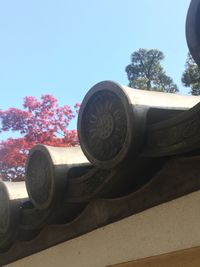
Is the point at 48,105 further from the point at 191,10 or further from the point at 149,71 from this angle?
the point at 191,10

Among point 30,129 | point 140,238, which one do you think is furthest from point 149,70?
point 140,238

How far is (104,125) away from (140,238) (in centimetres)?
66

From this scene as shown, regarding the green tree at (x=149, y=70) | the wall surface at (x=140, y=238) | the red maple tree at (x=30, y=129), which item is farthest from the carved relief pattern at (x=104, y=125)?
the green tree at (x=149, y=70)

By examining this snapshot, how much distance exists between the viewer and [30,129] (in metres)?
11.9

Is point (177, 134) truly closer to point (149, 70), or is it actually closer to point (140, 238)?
point (140, 238)

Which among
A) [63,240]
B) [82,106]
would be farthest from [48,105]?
[82,106]

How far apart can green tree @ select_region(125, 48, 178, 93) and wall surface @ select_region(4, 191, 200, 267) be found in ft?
47.3

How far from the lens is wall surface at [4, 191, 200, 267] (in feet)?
7.33

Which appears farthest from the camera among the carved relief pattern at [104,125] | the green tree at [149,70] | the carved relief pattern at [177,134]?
the green tree at [149,70]

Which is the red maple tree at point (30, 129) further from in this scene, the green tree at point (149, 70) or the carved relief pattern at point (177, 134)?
the carved relief pattern at point (177, 134)

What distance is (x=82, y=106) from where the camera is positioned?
2.28 meters

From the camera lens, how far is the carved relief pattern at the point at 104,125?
2.12 m

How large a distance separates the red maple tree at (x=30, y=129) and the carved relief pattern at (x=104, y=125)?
28.4ft

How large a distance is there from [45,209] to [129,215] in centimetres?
46
